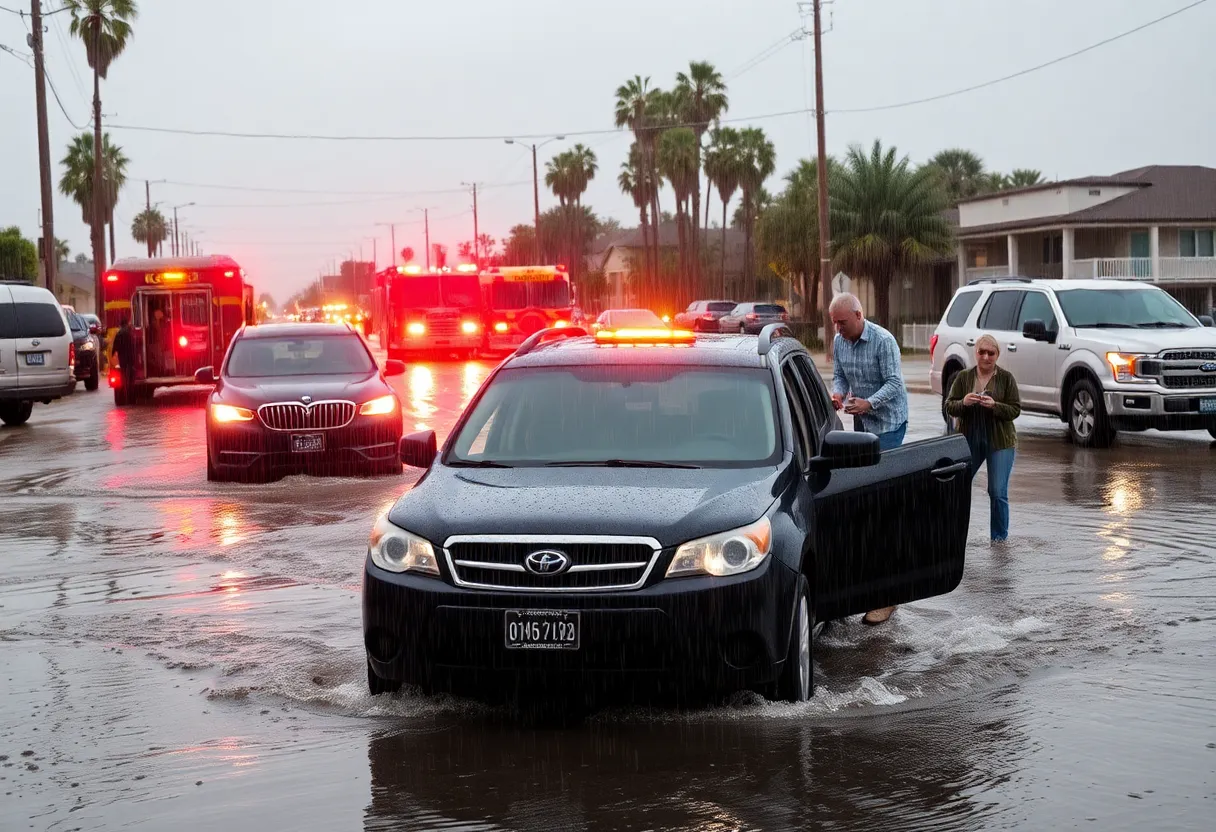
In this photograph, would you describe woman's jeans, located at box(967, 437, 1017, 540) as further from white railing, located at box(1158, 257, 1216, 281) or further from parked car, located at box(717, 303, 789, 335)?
parked car, located at box(717, 303, 789, 335)

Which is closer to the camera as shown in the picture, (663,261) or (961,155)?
(961,155)

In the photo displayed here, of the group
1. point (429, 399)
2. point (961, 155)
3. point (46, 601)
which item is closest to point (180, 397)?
point (429, 399)

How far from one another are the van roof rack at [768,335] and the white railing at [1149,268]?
4740cm

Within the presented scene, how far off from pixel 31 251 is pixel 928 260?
2685 inches

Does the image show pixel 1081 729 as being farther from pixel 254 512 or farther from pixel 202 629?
pixel 254 512

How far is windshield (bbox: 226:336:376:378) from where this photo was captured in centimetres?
1809

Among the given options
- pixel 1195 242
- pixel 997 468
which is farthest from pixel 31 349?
pixel 1195 242

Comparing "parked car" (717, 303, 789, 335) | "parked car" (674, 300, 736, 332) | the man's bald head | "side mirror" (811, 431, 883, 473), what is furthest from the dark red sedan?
"parked car" (674, 300, 736, 332)

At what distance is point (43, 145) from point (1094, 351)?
3133 cm

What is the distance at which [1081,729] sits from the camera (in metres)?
6.65

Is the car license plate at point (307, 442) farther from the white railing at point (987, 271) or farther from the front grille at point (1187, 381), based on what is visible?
the white railing at point (987, 271)

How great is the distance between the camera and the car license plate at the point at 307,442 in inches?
656

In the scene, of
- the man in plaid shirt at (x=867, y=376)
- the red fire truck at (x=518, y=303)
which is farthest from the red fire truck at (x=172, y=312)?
the man in plaid shirt at (x=867, y=376)

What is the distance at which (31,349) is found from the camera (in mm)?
26484
